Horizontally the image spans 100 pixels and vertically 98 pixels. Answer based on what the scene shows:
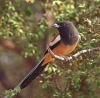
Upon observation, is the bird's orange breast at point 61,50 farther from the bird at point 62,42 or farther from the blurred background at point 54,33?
the blurred background at point 54,33

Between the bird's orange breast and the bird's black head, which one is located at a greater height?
the bird's black head

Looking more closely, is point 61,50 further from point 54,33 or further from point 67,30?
point 54,33

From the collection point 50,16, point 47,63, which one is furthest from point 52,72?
point 50,16

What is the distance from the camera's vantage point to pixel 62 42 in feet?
18.7

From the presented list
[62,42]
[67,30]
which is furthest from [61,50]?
[67,30]

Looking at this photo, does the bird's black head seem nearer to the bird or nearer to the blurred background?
the bird

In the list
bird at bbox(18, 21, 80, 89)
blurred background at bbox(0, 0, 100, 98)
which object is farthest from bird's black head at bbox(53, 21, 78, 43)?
blurred background at bbox(0, 0, 100, 98)

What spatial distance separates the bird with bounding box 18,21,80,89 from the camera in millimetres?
5582

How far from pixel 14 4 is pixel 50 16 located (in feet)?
2.46

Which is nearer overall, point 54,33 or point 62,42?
point 62,42

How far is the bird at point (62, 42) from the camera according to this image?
5.58 m

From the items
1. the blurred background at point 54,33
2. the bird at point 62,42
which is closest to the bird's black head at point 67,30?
the bird at point 62,42

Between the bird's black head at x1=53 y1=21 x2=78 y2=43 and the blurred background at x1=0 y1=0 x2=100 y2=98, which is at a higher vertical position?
the bird's black head at x1=53 y1=21 x2=78 y2=43

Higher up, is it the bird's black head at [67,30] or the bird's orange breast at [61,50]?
the bird's black head at [67,30]
